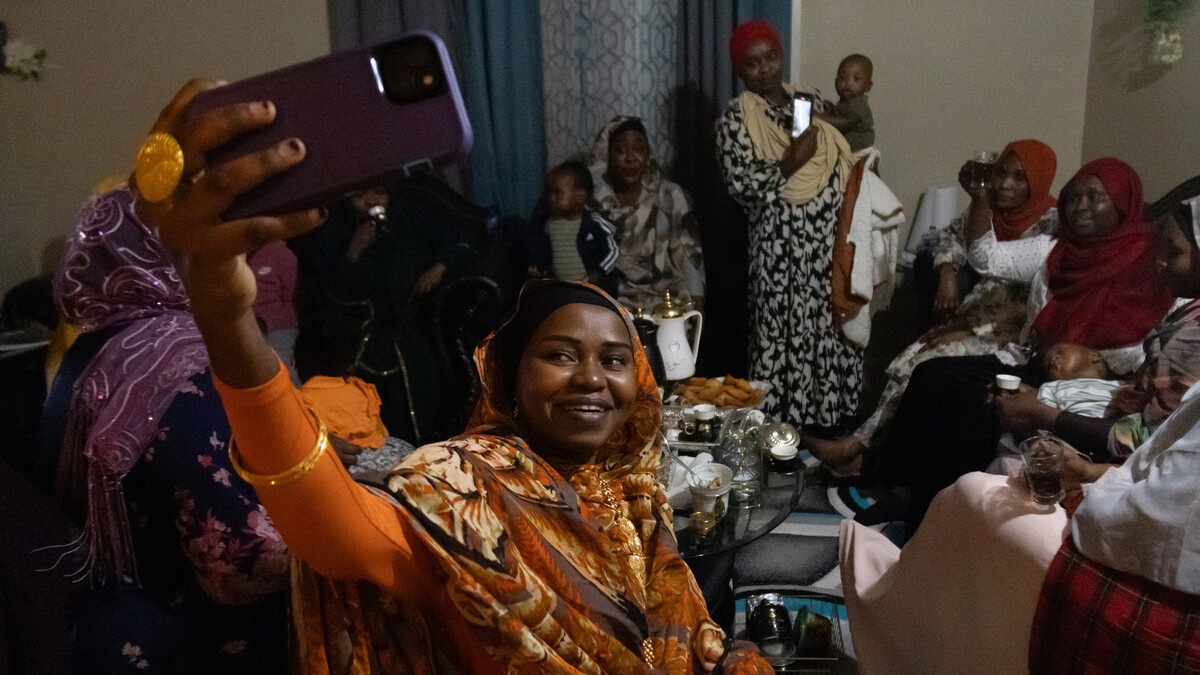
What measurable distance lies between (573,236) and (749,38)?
0.96m

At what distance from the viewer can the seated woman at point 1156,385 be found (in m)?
1.57

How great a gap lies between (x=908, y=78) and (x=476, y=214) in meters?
1.99

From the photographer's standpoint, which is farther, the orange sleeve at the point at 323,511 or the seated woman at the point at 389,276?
the seated woman at the point at 389,276

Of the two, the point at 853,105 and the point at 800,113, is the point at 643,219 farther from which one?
the point at 853,105

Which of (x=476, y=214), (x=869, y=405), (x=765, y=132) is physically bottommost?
(x=869, y=405)

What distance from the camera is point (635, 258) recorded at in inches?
105

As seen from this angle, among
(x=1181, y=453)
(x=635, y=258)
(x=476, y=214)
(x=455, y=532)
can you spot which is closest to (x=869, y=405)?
(x=635, y=258)

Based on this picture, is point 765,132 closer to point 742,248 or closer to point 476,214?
point 742,248

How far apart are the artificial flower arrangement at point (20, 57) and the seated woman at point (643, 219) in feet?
5.32

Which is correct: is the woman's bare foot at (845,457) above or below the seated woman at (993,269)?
below

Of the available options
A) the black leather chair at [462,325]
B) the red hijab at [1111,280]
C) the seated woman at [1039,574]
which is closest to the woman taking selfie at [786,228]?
the red hijab at [1111,280]

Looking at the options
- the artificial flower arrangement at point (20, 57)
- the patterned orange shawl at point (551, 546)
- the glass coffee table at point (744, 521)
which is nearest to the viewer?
the patterned orange shawl at point (551, 546)

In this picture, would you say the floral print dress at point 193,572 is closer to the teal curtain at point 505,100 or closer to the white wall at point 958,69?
the teal curtain at point 505,100

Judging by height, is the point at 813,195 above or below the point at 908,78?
below
